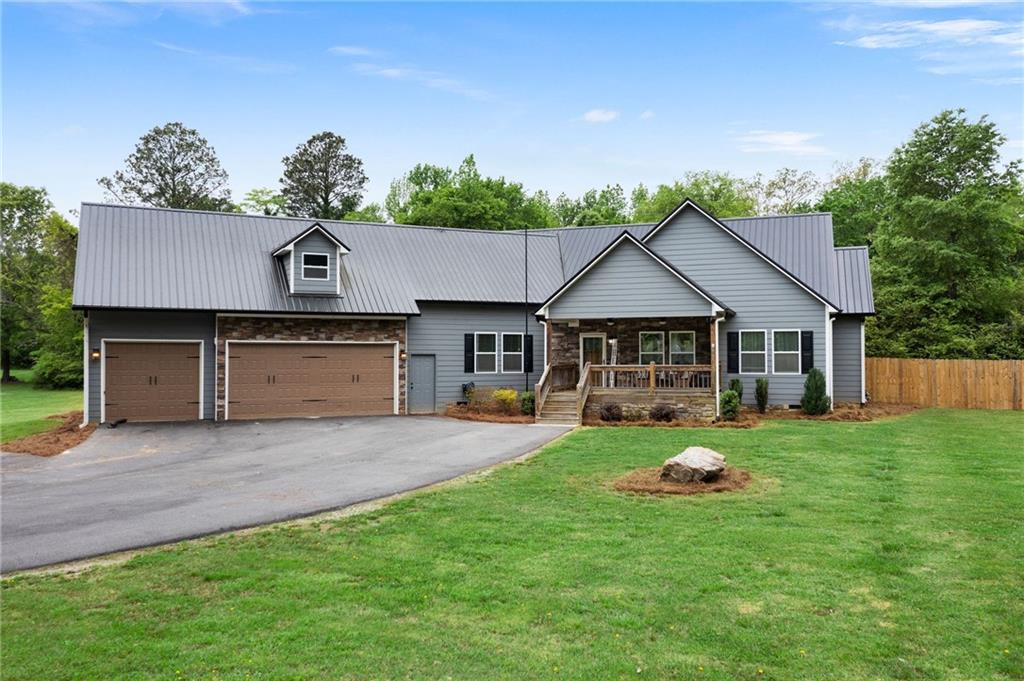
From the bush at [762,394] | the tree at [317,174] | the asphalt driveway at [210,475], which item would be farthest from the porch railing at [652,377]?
the tree at [317,174]

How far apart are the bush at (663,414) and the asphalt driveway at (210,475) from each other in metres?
3.10

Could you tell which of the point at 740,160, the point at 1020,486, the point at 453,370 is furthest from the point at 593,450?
the point at 740,160

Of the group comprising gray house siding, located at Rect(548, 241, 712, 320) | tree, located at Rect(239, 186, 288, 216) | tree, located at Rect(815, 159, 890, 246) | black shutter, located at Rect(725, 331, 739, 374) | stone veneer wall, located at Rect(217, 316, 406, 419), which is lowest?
black shutter, located at Rect(725, 331, 739, 374)

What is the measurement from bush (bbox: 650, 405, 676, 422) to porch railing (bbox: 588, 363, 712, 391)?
0.79 metres

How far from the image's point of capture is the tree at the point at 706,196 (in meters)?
50.1

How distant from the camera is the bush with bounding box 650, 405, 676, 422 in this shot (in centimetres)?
1988

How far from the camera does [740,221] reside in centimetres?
2630

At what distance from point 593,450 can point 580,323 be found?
988 centimetres

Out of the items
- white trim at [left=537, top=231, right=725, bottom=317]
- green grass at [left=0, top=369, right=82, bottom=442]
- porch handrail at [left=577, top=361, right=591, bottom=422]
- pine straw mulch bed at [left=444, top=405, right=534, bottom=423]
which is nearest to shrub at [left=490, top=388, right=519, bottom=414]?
pine straw mulch bed at [left=444, top=405, right=534, bottom=423]

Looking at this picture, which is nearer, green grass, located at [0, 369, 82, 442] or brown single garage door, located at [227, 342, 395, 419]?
green grass, located at [0, 369, 82, 442]

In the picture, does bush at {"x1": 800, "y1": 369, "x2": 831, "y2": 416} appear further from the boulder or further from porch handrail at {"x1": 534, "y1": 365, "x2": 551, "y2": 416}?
the boulder

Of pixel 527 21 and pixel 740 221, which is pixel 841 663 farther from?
pixel 740 221

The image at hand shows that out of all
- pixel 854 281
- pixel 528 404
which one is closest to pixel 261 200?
pixel 528 404

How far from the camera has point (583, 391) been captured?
2047 centimetres
